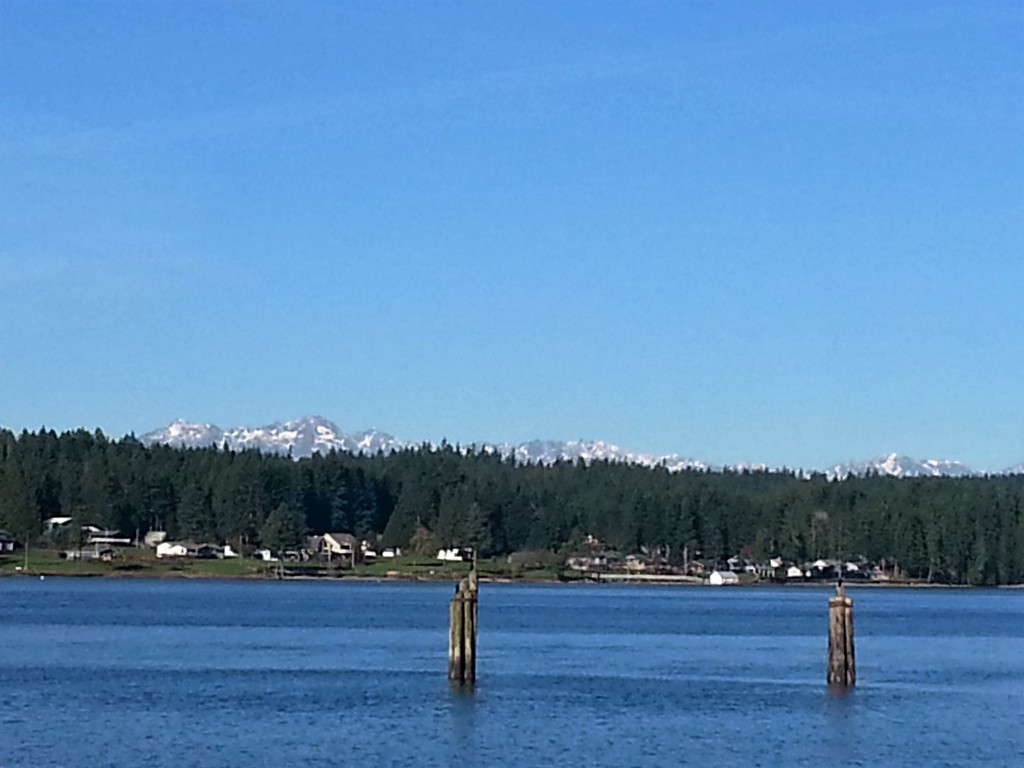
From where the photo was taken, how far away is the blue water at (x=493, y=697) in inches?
2168

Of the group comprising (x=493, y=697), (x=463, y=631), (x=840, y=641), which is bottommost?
(x=493, y=697)

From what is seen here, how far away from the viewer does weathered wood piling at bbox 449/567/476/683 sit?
218 feet

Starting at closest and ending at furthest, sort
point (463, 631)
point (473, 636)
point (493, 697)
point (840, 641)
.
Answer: point (493, 697), point (840, 641), point (463, 631), point (473, 636)

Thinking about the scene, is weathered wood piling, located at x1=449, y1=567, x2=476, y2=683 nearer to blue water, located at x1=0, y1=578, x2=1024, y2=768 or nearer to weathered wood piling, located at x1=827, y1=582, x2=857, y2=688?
blue water, located at x1=0, y1=578, x2=1024, y2=768

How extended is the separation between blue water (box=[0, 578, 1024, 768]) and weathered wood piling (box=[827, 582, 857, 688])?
3.21ft

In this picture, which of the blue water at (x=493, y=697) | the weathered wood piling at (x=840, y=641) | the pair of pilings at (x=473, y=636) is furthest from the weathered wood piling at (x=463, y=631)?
A: the weathered wood piling at (x=840, y=641)

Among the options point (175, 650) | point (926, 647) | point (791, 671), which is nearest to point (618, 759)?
point (791, 671)

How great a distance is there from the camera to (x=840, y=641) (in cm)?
6888

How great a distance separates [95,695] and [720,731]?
2109 centimetres

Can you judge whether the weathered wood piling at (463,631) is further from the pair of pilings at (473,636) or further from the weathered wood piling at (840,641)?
the weathered wood piling at (840,641)

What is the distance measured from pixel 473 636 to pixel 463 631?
75 centimetres

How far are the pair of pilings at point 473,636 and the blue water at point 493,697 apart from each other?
3.13 ft

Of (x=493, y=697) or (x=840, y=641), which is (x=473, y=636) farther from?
(x=840, y=641)

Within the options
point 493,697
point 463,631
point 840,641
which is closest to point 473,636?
point 463,631
